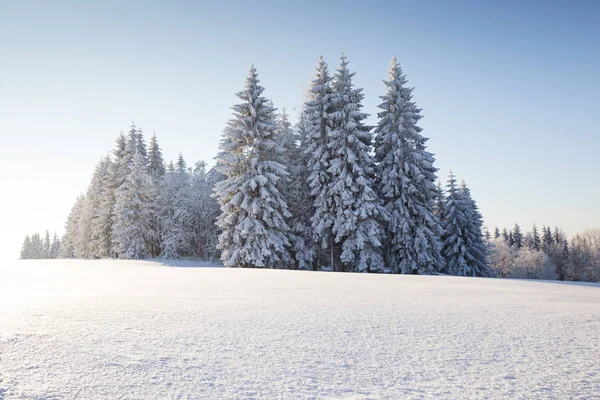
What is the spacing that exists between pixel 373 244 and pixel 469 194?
17198 millimetres

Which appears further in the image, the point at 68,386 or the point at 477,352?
the point at 477,352

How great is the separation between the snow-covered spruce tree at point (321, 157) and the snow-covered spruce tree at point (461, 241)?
10.4 m

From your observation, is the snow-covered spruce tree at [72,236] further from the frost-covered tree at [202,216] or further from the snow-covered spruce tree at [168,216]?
the frost-covered tree at [202,216]

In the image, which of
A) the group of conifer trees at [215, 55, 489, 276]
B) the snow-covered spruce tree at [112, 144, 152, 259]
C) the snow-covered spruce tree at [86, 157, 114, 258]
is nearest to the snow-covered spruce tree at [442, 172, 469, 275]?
the group of conifer trees at [215, 55, 489, 276]

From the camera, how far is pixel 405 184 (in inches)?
859

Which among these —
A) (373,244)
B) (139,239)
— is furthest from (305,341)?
(139,239)

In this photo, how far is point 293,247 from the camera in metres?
23.8

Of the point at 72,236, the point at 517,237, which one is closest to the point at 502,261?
the point at 517,237

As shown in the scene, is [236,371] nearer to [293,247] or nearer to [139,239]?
[293,247]

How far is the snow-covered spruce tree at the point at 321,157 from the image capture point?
2202 centimetres

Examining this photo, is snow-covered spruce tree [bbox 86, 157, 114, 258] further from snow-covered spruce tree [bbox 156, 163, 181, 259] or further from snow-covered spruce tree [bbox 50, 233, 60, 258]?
snow-covered spruce tree [bbox 50, 233, 60, 258]

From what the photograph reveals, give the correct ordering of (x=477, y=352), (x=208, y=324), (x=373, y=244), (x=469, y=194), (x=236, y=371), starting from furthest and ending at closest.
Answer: (x=469, y=194) → (x=373, y=244) → (x=208, y=324) → (x=477, y=352) → (x=236, y=371)

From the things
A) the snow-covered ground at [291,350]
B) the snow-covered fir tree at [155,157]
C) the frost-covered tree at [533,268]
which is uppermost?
the snow-covered fir tree at [155,157]

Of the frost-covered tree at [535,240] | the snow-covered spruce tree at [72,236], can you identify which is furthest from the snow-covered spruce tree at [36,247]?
the frost-covered tree at [535,240]
